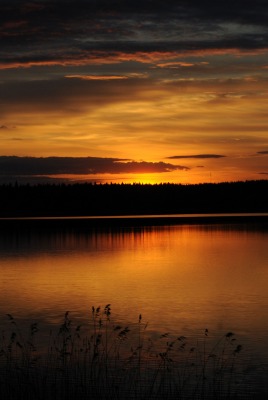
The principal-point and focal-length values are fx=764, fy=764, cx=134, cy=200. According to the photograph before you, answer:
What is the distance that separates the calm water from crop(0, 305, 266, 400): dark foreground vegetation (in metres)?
1.89

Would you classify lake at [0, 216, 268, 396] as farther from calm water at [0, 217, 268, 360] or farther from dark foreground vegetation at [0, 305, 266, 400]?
dark foreground vegetation at [0, 305, 266, 400]

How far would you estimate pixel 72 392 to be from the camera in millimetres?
14859

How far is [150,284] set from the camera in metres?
34.5

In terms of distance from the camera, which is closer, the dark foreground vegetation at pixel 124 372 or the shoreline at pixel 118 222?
the dark foreground vegetation at pixel 124 372

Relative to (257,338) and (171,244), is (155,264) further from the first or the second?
(257,338)

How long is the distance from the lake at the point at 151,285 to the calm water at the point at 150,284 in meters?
0.03

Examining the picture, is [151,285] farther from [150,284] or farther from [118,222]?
[118,222]

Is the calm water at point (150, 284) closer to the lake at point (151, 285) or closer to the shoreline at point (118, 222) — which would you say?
the lake at point (151, 285)

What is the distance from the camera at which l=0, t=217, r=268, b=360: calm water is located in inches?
962

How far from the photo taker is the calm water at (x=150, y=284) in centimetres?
2444

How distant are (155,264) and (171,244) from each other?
1784 centimetres

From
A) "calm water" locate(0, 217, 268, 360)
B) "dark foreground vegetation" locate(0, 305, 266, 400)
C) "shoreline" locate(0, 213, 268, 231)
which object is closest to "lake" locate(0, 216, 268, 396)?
"calm water" locate(0, 217, 268, 360)

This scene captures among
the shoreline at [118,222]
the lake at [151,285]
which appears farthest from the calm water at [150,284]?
the shoreline at [118,222]

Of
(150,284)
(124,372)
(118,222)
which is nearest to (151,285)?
(150,284)
